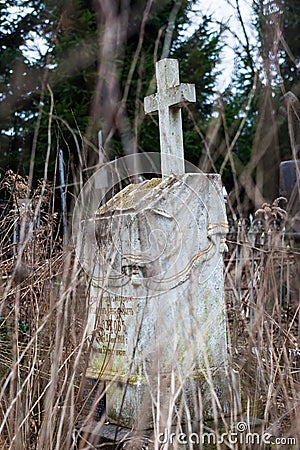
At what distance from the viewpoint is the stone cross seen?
3.12 m

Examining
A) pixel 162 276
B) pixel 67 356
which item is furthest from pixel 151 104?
pixel 67 356

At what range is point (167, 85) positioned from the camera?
3230mm

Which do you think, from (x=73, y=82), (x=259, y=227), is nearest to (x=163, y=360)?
(x=259, y=227)

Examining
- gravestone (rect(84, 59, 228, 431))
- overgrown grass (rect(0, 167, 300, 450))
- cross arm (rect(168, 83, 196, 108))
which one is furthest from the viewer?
cross arm (rect(168, 83, 196, 108))

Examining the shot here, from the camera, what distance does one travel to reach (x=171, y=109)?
3.24 m

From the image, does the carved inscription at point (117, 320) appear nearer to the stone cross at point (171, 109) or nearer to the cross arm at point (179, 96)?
the stone cross at point (171, 109)

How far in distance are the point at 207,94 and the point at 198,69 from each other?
709 millimetres

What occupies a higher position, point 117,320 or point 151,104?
point 151,104

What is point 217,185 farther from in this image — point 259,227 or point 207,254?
point 259,227

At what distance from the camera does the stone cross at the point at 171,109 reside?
123 inches

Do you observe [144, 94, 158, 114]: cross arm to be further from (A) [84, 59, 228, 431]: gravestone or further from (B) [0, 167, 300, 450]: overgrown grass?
(B) [0, 167, 300, 450]: overgrown grass

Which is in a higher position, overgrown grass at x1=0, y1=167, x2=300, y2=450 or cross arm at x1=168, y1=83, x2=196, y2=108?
cross arm at x1=168, y1=83, x2=196, y2=108

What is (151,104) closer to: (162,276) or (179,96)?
(179,96)

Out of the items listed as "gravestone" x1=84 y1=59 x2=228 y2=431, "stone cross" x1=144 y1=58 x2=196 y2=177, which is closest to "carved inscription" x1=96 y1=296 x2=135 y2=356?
"gravestone" x1=84 y1=59 x2=228 y2=431
